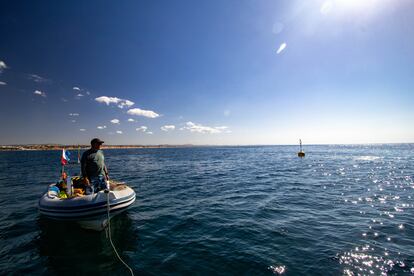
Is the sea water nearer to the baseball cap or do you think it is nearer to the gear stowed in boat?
the gear stowed in boat

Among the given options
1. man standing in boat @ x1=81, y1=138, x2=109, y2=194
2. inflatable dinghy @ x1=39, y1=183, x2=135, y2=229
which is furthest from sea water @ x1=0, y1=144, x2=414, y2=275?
man standing in boat @ x1=81, y1=138, x2=109, y2=194

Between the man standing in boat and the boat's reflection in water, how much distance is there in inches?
72.5

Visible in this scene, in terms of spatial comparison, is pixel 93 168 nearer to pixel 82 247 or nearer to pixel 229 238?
pixel 82 247

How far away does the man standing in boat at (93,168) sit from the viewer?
329 inches

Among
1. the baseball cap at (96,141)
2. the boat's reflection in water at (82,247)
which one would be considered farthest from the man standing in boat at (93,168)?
the boat's reflection in water at (82,247)

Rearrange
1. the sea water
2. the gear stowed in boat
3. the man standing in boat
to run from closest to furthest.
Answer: the sea water → the gear stowed in boat → the man standing in boat

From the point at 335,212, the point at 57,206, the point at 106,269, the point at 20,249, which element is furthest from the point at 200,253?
the point at 335,212

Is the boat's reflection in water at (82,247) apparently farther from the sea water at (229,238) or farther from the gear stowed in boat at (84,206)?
the gear stowed in boat at (84,206)

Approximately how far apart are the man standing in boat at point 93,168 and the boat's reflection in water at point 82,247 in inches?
72.5

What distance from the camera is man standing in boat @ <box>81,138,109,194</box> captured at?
27.5 ft

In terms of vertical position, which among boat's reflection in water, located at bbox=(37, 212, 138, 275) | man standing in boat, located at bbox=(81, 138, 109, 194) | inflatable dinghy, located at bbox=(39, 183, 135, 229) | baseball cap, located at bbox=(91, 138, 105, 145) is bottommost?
boat's reflection in water, located at bbox=(37, 212, 138, 275)

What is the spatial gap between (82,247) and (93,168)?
2.91 m

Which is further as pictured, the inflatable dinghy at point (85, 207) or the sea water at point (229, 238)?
the inflatable dinghy at point (85, 207)

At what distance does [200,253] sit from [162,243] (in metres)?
1.63
